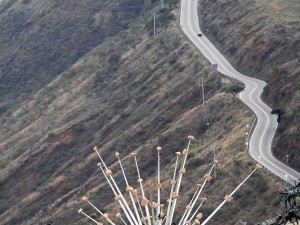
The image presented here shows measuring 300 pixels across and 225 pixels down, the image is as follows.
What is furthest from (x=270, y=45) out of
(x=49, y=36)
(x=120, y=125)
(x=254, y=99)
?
(x=49, y=36)

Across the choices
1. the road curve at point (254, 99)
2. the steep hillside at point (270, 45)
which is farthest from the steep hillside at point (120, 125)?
the steep hillside at point (270, 45)

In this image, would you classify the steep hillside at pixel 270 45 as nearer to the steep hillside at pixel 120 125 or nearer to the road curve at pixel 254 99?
the road curve at pixel 254 99

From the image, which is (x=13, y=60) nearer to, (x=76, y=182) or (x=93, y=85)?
(x=93, y=85)

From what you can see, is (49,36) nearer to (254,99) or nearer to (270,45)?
(270,45)

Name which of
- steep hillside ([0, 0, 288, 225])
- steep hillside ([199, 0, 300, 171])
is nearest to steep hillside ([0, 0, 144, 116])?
steep hillside ([0, 0, 288, 225])

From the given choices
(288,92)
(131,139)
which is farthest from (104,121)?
(288,92)
